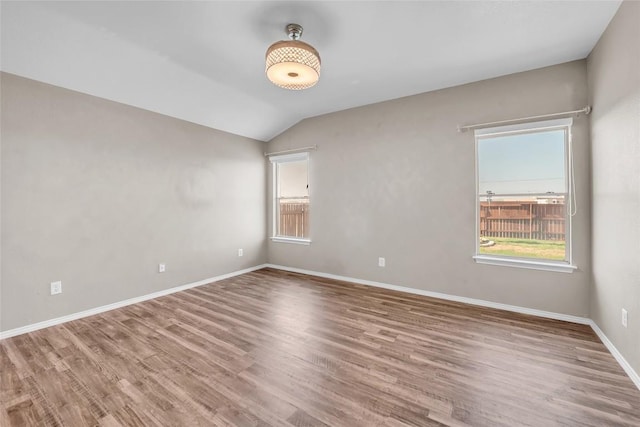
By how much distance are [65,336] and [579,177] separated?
210 inches

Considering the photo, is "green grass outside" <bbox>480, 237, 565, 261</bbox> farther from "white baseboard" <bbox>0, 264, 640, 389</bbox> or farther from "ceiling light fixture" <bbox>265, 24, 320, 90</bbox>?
"ceiling light fixture" <bbox>265, 24, 320, 90</bbox>

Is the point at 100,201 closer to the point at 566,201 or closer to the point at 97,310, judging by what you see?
the point at 97,310

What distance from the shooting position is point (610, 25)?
2.19 metres

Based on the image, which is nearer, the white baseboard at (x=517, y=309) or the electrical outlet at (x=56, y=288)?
the white baseboard at (x=517, y=309)

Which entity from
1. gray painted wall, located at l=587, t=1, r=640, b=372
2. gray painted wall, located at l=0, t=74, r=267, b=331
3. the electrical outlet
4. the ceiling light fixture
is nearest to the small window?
gray painted wall, located at l=587, t=1, r=640, b=372

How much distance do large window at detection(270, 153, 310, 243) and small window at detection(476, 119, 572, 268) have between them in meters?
2.75

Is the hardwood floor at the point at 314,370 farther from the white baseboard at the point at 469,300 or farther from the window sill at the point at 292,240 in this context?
the window sill at the point at 292,240

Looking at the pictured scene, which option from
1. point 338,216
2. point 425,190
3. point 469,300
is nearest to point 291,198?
point 338,216

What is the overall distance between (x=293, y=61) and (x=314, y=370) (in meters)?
2.38

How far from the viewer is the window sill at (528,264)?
2799 millimetres

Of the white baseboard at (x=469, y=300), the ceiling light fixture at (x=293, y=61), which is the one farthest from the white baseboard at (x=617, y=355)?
the ceiling light fixture at (x=293, y=61)

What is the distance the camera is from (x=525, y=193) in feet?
9.97

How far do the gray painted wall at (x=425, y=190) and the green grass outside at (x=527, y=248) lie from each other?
0.16 metres

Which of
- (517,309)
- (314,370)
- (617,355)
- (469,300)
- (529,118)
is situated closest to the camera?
(314,370)
